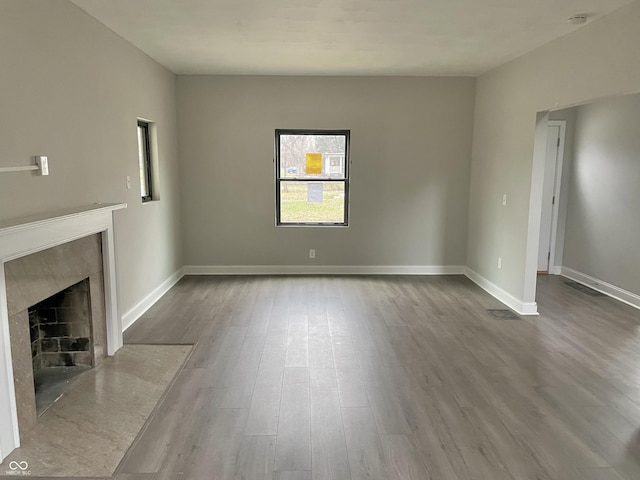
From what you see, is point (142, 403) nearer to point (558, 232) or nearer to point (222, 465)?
point (222, 465)

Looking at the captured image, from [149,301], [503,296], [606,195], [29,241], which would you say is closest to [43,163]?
[29,241]

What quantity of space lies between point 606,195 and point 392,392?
4.16 m

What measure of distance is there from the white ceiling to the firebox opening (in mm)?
2119

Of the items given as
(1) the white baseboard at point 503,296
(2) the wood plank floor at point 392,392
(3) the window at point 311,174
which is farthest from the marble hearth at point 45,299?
(1) the white baseboard at point 503,296

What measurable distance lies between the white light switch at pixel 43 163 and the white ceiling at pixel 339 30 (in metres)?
1.22

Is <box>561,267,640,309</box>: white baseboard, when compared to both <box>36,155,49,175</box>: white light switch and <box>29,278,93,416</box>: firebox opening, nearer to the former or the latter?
<box>29,278,93,416</box>: firebox opening

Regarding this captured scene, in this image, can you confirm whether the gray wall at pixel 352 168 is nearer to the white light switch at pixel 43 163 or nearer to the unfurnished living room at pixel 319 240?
the unfurnished living room at pixel 319 240

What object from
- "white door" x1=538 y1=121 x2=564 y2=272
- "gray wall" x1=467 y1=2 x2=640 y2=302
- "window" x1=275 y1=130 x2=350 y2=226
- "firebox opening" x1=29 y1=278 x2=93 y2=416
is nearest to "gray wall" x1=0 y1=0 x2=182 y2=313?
"firebox opening" x1=29 y1=278 x2=93 y2=416

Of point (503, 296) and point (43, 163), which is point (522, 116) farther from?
point (43, 163)

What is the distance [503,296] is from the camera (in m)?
5.13

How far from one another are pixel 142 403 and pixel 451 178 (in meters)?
4.80

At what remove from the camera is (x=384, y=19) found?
11.5ft

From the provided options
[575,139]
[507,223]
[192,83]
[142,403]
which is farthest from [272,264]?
[575,139]

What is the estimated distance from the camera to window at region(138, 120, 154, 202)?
4980 mm
